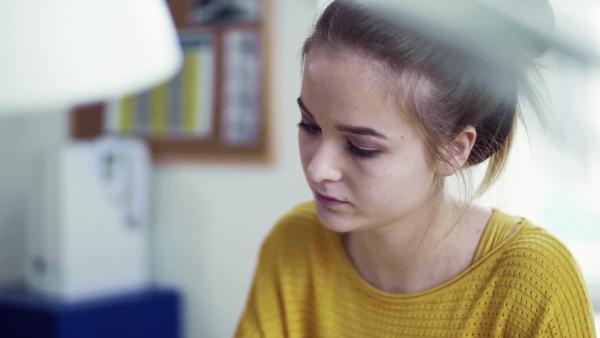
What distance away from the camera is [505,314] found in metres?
0.83

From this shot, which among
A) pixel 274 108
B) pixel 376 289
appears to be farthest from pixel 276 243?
pixel 274 108

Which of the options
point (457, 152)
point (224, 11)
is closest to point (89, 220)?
point (224, 11)

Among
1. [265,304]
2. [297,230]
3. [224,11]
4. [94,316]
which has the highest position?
[224,11]

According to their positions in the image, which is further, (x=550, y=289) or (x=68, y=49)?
(x=550, y=289)

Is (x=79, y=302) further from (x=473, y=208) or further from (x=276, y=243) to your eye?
(x=473, y=208)

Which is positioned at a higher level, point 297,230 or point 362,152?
point 362,152

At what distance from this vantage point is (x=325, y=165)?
0.78m

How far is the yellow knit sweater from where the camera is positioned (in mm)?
812

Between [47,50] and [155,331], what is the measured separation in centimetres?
151

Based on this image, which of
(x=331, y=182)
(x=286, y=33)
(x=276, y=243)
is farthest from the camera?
(x=286, y=33)

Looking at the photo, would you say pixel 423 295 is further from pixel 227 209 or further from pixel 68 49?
pixel 227 209

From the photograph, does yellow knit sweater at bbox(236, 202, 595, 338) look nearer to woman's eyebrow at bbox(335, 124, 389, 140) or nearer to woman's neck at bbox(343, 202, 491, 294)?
woman's neck at bbox(343, 202, 491, 294)

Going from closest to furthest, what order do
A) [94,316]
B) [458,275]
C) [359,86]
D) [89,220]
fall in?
[359,86] → [458,275] → [94,316] → [89,220]

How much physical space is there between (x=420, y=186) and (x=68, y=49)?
436 millimetres
